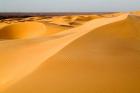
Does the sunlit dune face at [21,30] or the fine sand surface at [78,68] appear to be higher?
the fine sand surface at [78,68]

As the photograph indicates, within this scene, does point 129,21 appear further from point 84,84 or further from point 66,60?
point 84,84

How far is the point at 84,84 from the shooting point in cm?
200

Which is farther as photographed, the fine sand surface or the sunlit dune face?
the sunlit dune face

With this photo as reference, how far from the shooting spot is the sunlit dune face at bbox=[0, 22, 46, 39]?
1171 cm

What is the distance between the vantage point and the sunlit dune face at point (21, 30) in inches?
461

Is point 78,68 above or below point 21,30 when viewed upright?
above

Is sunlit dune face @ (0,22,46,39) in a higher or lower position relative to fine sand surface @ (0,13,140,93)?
lower

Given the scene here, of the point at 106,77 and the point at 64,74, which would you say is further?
the point at 64,74

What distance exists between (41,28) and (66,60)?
8.36 m

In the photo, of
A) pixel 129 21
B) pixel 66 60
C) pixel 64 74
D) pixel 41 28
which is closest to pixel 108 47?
pixel 66 60

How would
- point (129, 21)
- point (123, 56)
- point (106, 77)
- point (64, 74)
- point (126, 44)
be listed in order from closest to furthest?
1. point (106, 77)
2. point (64, 74)
3. point (123, 56)
4. point (126, 44)
5. point (129, 21)

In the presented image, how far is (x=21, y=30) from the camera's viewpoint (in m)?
12.7

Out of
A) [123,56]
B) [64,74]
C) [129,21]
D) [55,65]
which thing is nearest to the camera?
[64,74]

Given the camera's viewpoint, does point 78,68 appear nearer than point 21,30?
Yes
